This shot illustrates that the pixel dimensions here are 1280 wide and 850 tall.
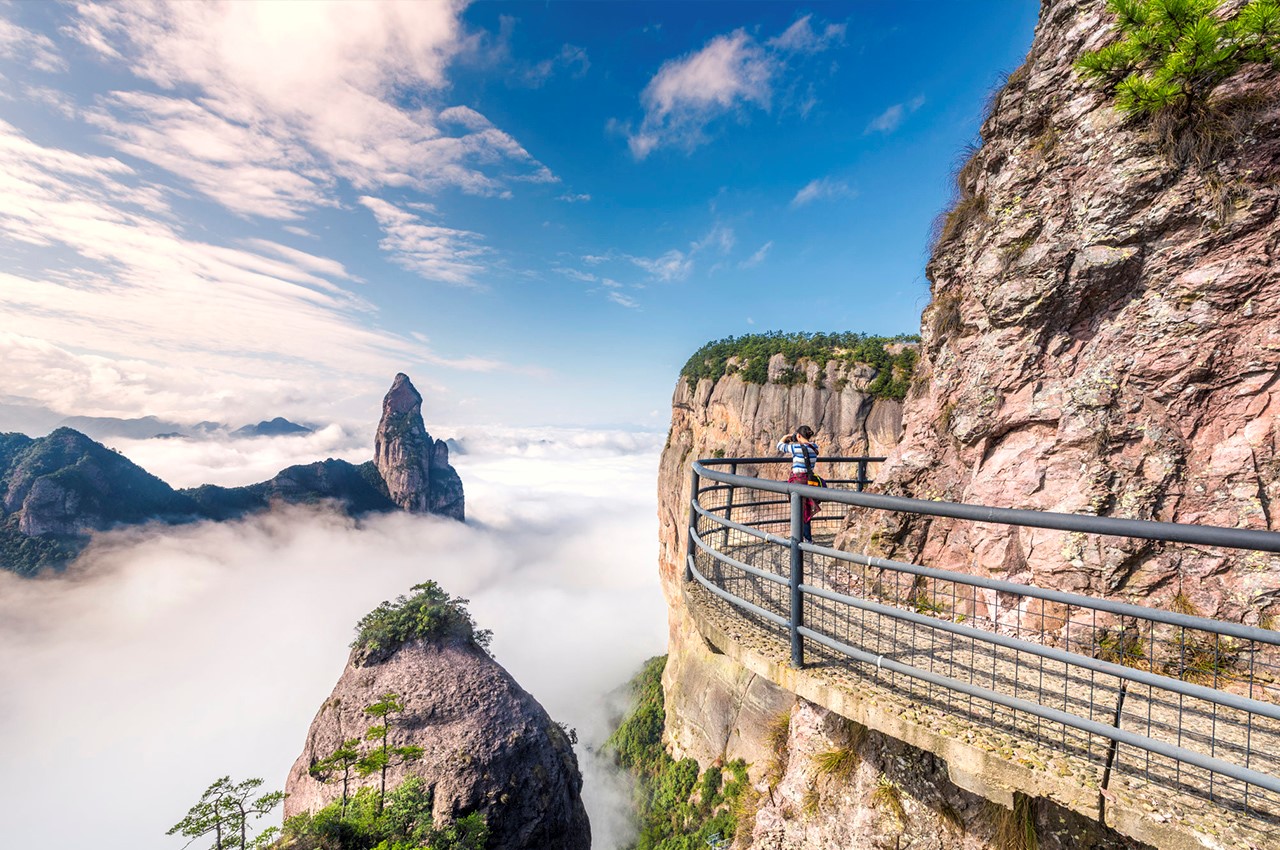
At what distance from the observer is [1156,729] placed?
2.73 metres

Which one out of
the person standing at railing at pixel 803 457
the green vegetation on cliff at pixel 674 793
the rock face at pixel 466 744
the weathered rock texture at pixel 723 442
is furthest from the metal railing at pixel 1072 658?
the weathered rock texture at pixel 723 442

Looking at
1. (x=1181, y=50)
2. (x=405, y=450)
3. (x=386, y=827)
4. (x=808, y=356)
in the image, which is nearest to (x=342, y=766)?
(x=386, y=827)

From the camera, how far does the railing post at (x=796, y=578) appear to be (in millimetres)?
3053

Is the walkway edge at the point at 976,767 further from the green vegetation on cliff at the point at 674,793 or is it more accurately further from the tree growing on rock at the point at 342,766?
the tree growing on rock at the point at 342,766

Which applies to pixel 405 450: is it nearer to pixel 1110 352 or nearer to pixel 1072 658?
pixel 1110 352

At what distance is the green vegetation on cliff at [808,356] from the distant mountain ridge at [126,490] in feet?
280

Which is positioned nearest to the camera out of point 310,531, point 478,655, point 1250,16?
point 1250,16

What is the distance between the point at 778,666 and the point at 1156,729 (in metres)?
2.15

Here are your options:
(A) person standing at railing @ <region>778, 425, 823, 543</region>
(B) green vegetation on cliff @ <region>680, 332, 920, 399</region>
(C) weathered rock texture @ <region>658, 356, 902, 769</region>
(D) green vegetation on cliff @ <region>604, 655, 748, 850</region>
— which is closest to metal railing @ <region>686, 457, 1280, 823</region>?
(A) person standing at railing @ <region>778, 425, 823, 543</region>

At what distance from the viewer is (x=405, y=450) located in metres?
101

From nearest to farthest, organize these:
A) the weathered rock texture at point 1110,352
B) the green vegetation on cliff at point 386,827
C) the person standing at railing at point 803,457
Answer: the weathered rock texture at point 1110,352 → the person standing at railing at point 803,457 → the green vegetation on cliff at point 386,827

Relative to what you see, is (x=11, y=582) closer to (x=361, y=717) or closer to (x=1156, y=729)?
(x=361, y=717)

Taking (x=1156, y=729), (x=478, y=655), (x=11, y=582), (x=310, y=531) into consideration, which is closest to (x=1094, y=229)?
(x=1156, y=729)

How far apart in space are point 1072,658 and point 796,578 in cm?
137
